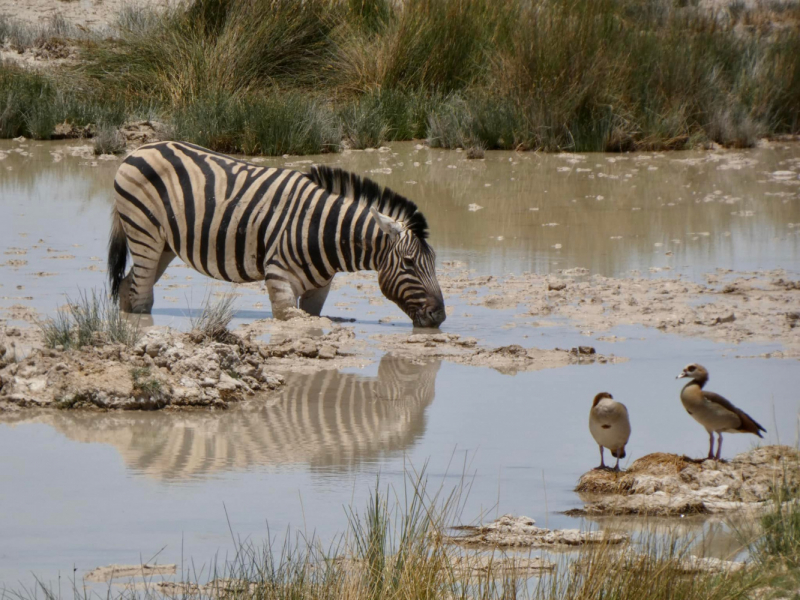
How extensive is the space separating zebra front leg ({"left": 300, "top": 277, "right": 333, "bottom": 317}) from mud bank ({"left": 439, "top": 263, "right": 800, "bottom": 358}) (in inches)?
45.0

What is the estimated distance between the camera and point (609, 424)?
215 inches

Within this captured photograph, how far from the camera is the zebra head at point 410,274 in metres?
8.95

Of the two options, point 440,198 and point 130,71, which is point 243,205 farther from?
point 130,71

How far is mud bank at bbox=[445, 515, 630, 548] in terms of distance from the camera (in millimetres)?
4617

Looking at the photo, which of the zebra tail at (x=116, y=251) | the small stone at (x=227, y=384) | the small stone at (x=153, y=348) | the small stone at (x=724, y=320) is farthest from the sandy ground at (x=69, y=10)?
the small stone at (x=227, y=384)

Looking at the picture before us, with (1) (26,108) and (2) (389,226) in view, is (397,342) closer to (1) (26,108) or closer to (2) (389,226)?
(2) (389,226)

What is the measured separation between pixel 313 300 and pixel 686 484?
4541mm

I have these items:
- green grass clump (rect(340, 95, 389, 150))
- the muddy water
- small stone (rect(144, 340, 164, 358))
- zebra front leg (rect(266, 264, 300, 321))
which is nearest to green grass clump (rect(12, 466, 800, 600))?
the muddy water

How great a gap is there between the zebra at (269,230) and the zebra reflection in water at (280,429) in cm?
177

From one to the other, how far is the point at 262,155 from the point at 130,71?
3899 mm

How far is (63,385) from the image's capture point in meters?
6.72

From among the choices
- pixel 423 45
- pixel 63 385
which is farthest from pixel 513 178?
pixel 63 385

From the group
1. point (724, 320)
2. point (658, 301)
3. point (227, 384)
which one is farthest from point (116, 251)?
point (724, 320)

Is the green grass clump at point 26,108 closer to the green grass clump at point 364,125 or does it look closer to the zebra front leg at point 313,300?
the green grass clump at point 364,125
